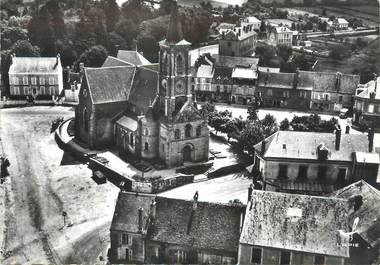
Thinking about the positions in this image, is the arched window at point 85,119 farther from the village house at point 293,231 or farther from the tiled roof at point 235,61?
the tiled roof at point 235,61

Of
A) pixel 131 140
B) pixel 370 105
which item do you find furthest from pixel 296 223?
pixel 370 105

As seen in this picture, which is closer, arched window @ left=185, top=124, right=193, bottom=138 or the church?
the church

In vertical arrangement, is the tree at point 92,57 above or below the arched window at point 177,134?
above

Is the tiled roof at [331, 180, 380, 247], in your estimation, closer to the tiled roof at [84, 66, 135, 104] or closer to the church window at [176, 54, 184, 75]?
the church window at [176, 54, 184, 75]

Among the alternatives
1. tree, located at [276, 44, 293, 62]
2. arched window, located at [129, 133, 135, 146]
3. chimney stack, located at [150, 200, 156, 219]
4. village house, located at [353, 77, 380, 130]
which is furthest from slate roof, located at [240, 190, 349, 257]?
tree, located at [276, 44, 293, 62]

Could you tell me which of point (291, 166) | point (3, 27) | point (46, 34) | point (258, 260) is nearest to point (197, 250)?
point (258, 260)

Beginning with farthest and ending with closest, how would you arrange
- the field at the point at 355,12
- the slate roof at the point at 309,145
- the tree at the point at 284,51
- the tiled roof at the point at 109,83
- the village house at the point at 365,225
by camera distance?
the tree at the point at 284,51, the field at the point at 355,12, the tiled roof at the point at 109,83, the slate roof at the point at 309,145, the village house at the point at 365,225

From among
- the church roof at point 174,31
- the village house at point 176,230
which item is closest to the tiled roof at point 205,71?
the church roof at point 174,31

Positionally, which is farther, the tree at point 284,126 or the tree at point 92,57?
the tree at point 92,57
